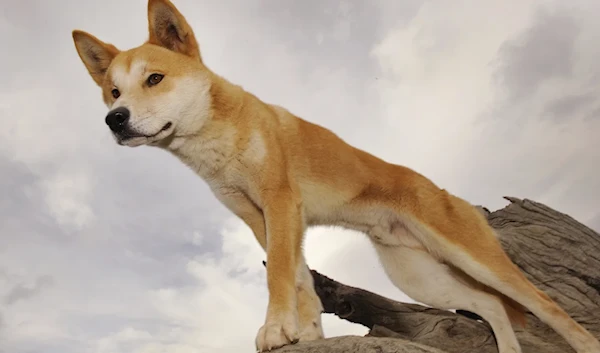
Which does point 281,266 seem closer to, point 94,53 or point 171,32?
point 171,32

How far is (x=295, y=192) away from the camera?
4.34 m

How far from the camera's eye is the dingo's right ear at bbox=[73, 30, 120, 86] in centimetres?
494

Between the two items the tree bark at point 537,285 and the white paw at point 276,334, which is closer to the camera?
the white paw at point 276,334

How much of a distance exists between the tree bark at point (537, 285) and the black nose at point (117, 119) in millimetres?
3339

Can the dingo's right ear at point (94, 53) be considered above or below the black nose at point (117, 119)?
above

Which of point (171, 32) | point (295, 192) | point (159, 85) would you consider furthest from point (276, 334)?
point (171, 32)

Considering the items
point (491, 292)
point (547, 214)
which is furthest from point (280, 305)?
point (547, 214)

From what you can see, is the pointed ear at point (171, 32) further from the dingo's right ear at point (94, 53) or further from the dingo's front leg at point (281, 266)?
the dingo's front leg at point (281, 266)

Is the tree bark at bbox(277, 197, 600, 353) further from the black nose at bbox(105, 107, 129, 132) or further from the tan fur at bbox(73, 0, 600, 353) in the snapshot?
the black nose at bbox(105, 107, 129, 132)

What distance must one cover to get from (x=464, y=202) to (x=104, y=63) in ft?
12.8

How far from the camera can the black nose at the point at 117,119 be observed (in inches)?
160

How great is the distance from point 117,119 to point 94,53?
1.33 metres

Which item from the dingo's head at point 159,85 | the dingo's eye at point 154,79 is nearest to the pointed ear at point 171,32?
the dingo's head at point 159,85

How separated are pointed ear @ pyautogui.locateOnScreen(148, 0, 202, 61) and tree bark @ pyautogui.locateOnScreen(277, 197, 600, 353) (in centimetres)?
323
